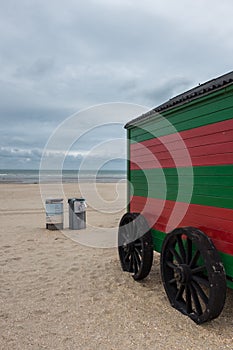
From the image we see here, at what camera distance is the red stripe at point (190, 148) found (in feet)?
12.1

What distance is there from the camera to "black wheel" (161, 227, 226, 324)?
353cm

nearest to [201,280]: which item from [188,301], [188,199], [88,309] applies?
[188,301]

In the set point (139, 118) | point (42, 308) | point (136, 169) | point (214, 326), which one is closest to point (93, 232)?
point (136, 169)

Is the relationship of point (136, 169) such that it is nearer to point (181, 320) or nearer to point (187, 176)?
point (187, 176)

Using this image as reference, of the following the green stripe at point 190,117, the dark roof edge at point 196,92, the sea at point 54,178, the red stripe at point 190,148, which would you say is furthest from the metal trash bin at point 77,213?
the sea at point 54,178

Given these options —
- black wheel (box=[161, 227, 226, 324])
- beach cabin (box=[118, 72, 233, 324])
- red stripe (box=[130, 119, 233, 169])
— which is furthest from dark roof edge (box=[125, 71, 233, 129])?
black wheel (box=[161, 227, 226, 324])

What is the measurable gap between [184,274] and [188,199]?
3.10ft

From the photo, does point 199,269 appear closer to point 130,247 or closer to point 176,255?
point 176,255

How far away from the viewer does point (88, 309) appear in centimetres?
430

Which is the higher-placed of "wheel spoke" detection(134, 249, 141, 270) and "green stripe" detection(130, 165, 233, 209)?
"green stripe" detection(130, 165, 233, 209)

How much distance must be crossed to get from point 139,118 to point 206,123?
191cm

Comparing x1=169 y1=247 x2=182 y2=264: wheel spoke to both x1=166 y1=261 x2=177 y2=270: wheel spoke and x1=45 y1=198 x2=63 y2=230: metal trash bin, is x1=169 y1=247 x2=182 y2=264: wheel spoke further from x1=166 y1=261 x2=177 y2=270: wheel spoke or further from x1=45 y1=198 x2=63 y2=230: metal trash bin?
x1=45 y1=198 x2=63 y2=230: metal trash bin

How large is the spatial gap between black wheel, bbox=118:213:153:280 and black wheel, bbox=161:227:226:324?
64 centimetres

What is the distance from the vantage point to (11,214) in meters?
13.5
